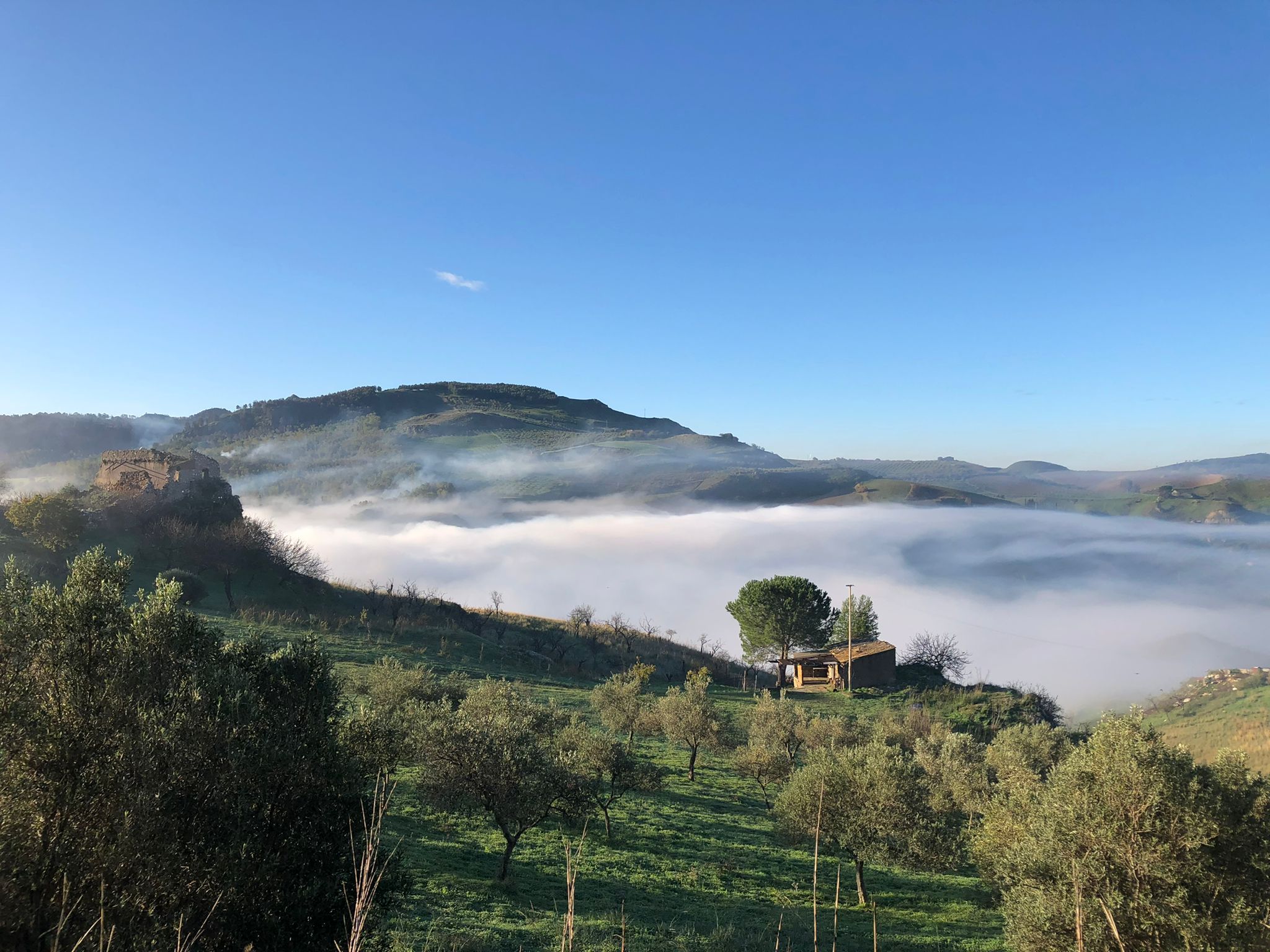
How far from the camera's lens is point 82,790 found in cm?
1108

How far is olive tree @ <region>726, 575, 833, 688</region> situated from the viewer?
9331cm

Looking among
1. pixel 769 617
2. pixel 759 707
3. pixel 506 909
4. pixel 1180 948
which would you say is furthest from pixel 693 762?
pixel 769 617

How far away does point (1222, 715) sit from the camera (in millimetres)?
79125

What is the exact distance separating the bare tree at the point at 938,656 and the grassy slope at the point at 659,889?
2651 inches

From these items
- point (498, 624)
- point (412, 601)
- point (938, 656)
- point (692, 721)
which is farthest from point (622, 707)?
point (938, 656)

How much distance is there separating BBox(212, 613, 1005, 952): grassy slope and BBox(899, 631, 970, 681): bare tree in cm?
6733

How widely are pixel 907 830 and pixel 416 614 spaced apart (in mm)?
72418

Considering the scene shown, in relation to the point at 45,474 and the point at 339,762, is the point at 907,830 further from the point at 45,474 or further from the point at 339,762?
the point at 45,474

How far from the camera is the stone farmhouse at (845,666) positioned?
279 ft

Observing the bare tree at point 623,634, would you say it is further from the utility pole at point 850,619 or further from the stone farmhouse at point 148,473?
the stone farmhouse at point 148,473

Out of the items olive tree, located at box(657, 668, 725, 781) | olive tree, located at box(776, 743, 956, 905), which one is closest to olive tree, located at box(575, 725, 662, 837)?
olive tree, located at box(776, 743, 956, 905)

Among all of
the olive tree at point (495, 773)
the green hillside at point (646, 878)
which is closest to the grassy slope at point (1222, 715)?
the green hillside at point (646, 878)

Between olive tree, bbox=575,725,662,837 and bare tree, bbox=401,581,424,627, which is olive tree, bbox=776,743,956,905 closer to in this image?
olive tree, bbox=575,725,662,837

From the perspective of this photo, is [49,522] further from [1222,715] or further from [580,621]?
[1222,715]
